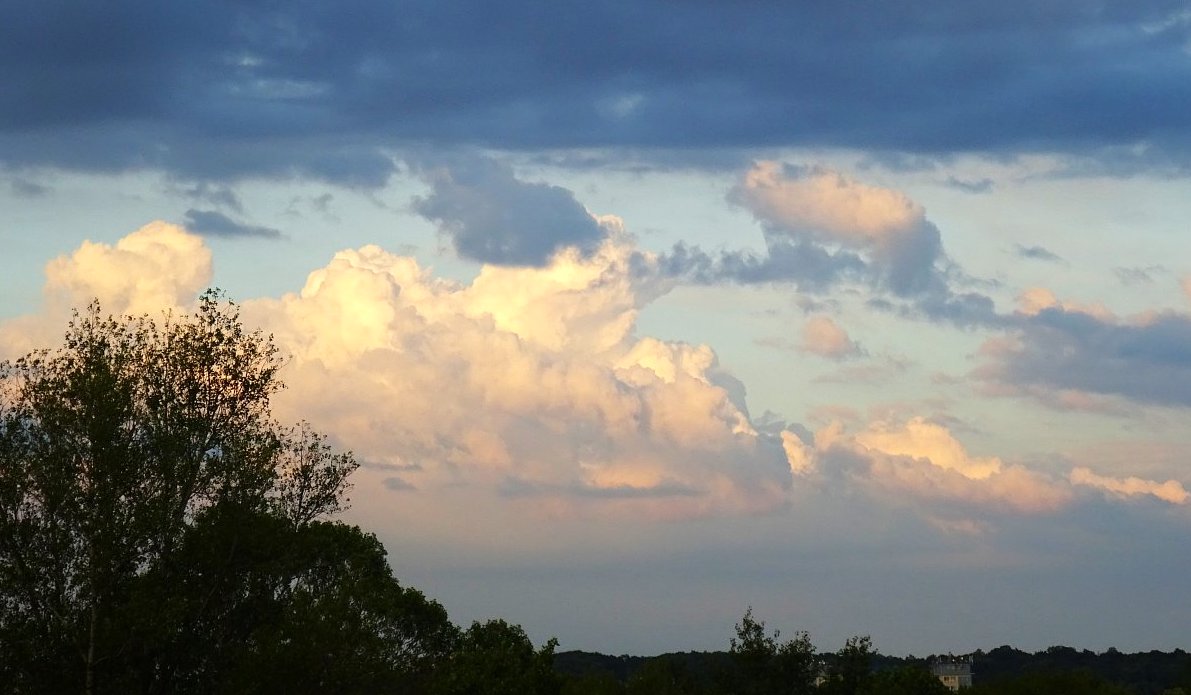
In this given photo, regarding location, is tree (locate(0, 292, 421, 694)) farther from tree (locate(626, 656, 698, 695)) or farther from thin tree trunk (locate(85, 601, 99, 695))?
tree (locate(626, 656, 698, 695))

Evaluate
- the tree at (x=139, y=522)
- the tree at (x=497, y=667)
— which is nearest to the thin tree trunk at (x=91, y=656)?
the tree at (x=139, y=522)

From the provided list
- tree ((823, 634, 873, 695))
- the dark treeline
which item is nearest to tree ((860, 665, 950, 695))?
tree ((823, 634, 873, 695))

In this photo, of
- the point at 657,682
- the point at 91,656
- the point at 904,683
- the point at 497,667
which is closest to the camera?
the point at 91,656

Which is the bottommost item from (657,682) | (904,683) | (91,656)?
(91,656)

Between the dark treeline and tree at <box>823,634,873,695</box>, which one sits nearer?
the dark treeline

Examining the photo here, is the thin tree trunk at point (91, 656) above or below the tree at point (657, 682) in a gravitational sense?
below

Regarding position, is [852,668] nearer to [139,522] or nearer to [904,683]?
[904,683]

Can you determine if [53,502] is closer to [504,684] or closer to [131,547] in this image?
[131,547]

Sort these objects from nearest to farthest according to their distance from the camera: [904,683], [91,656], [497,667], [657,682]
Answer: [91,656] → [497,667] → [904,683] → [657,682]

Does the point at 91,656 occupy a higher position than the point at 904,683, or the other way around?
the point at 904,683

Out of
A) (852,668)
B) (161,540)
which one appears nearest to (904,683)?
(852,668)

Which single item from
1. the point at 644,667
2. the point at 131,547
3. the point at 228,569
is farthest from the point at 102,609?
the point at 644,667

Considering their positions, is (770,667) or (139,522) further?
(770,667)

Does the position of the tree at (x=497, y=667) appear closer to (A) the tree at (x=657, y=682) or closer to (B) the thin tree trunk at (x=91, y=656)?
(A) the tree at (x=657, y=682)
